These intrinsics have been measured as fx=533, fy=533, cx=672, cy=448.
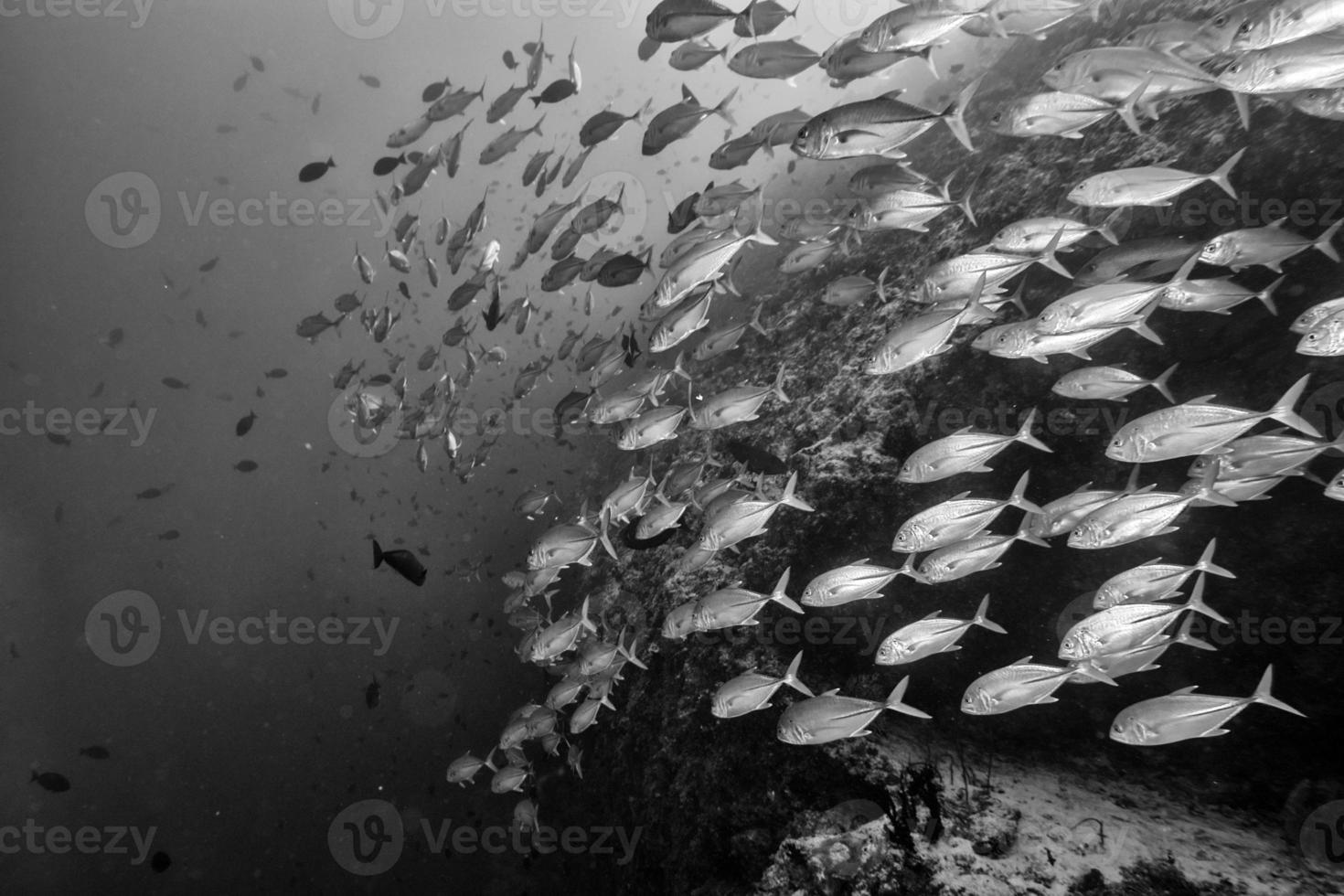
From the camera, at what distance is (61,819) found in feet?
54.5

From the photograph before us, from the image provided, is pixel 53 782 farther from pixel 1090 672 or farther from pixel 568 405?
pixel 1090 672

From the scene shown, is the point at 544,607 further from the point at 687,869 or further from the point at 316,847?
the point at 316,847

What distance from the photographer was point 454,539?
18547 millimetres

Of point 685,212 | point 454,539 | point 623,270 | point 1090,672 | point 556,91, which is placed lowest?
point 454,539

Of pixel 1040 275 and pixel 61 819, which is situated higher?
pixel 1040 275

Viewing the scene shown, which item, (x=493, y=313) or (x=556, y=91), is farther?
(x=493, y=313)

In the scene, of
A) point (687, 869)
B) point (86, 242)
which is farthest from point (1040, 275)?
point (86, 242)

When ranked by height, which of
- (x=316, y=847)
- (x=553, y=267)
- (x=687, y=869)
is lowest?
(x=316, y=847)

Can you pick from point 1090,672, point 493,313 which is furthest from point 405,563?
point 1090,672

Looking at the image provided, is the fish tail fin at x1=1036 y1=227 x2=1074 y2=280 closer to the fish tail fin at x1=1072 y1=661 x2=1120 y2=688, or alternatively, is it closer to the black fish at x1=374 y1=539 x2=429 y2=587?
the fish tail fin at x1=1072 y1=661 x2=1120 y2=688

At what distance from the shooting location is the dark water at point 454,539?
13.6ft

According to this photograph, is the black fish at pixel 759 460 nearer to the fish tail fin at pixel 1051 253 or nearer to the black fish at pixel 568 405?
the black fish at pixel 568 405

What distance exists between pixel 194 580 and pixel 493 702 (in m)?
18.5

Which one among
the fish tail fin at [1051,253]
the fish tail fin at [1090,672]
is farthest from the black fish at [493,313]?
the fish tail fin at [1090,672]
